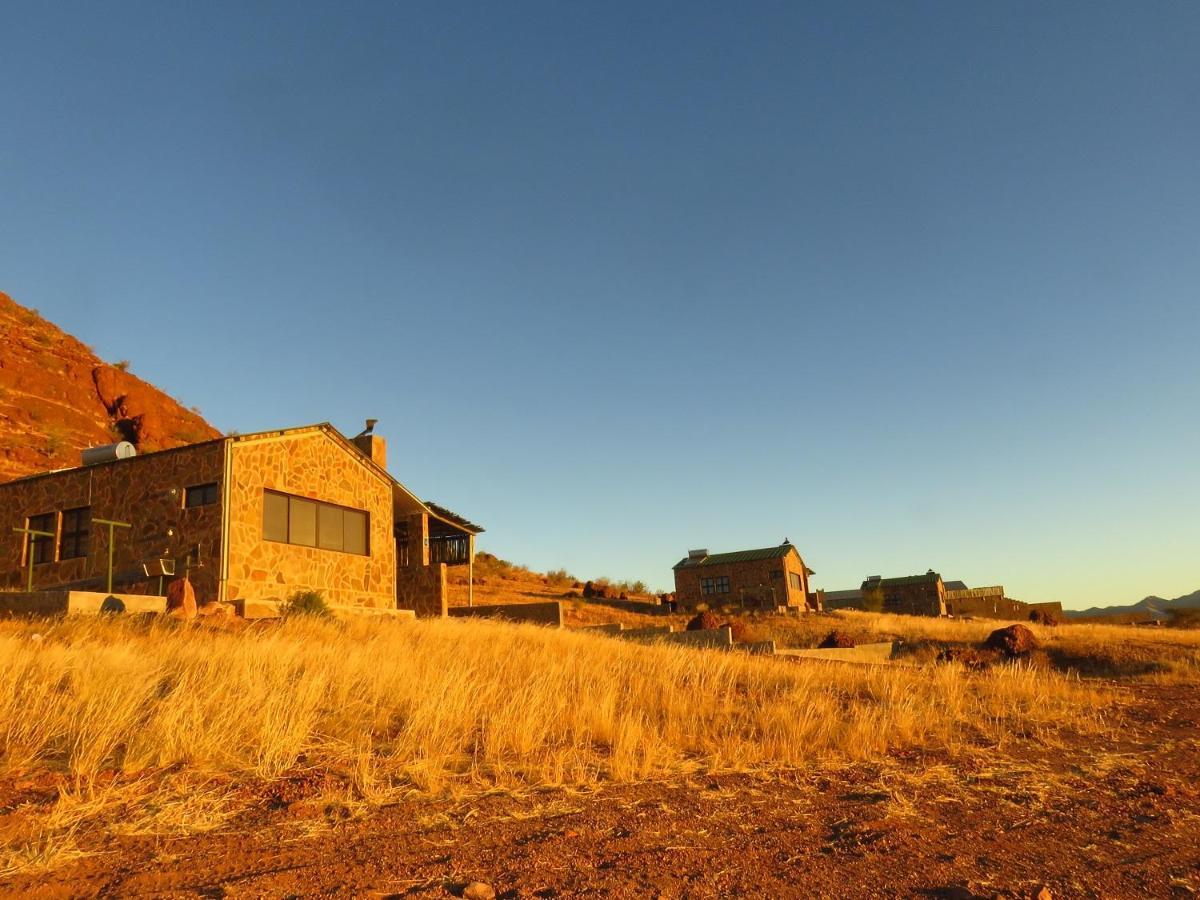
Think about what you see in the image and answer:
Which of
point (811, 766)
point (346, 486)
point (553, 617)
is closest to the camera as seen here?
point (811, 766)

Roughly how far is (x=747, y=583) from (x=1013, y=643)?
2625cm

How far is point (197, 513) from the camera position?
18500 millimetres

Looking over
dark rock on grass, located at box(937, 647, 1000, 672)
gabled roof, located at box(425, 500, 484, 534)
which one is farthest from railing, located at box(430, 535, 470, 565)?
dark rock on grass, located at box(937, 647, 1000, 672)

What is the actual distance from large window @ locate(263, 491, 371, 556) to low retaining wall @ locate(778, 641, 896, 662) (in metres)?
12.1

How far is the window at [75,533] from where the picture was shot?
65.9 feet

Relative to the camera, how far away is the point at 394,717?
7746 millimetres

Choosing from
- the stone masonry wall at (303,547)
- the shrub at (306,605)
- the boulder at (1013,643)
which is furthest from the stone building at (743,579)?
the shrub at (306,605)

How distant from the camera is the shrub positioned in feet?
54.3

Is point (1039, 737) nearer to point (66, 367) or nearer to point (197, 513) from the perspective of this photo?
point (197, 513)

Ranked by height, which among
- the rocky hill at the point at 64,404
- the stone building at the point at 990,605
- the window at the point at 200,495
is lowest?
the stone building at the point at 990,605

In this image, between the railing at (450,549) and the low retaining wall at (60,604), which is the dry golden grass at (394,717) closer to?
the low retaining wall at (60,604)

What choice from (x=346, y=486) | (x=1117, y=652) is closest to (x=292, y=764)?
(x=346, y=486)

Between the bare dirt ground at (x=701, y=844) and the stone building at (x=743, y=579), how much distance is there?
41329 mm

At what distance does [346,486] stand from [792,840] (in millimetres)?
19510
